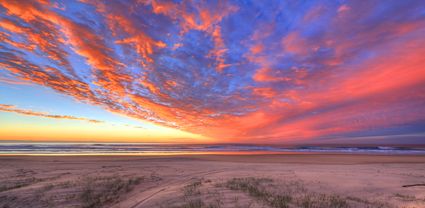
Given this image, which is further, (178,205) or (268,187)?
(268,187)

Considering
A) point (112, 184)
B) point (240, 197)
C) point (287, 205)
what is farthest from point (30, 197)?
point (287, 205)

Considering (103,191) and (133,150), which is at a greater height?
(103,191)

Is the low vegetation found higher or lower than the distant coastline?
higher

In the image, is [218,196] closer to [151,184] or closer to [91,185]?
[151,184]

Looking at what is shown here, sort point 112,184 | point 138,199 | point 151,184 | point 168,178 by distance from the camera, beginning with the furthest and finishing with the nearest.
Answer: point 168,178, point 151,184, point 112,184, point 138,199

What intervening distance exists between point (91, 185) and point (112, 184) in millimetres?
1104

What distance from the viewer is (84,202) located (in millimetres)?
9148

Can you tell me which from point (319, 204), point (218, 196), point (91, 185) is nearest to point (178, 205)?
point (218, 196)

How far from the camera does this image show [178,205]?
26.0 feet

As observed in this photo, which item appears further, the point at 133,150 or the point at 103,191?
the point at 133,150

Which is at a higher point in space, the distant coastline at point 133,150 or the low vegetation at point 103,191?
the low vegetation at point 103,191

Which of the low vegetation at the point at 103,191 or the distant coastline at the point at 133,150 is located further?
the distant coastline at the point at 133,150

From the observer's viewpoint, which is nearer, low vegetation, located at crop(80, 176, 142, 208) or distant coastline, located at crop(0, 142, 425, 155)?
low vegetation, located at crop(80, 176, 142, 208)

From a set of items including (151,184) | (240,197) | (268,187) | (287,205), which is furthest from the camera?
(151,184)
